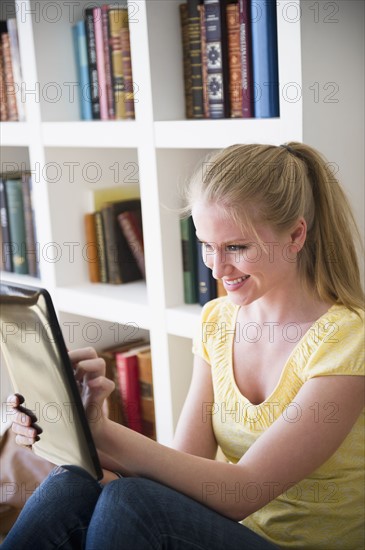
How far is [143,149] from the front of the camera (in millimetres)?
1698

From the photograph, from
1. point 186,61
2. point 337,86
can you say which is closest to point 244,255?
point 337,86

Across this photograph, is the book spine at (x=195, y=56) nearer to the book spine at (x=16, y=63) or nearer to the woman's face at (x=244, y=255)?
the woman's face at (x=244, y=255)

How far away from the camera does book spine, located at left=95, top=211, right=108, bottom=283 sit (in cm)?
205

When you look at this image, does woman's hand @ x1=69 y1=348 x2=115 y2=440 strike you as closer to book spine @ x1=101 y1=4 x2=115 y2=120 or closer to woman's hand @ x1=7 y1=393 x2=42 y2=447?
woman's hand @ x1=7 y1=393 x2=42 y2=447

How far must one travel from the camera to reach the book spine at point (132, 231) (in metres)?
2.01

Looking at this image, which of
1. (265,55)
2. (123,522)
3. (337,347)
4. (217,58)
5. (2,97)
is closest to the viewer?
(123,522)

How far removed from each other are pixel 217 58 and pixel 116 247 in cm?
60

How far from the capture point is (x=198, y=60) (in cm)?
165

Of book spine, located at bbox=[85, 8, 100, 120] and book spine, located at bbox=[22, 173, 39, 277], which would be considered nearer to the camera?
book spine, located at bbox=[85, 8, 100, 120]

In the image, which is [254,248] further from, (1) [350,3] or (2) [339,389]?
(1) [350,3]

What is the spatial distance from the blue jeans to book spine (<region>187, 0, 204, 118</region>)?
0.81 metres

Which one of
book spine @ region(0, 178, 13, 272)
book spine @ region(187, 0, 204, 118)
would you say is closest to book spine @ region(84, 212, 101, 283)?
book spine @ region(0, 178, 13, 272)

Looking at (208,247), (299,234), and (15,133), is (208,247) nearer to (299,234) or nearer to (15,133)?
(299,234)

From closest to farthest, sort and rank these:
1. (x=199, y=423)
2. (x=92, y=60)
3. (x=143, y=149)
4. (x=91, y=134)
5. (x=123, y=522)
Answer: (x=123, y=522), (x=199, y=423), (x=143, y=149), (x=91, y=134), (x=92, y=60)
